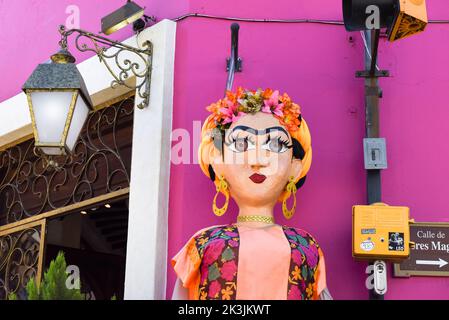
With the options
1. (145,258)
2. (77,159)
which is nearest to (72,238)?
(77,159)

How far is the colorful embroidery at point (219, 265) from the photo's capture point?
455 cm

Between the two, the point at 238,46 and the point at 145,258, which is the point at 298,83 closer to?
the point at 238,46

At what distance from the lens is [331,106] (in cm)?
546

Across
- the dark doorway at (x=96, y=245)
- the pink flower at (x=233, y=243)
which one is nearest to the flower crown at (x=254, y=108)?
the pink flower at (x=233, y=243)

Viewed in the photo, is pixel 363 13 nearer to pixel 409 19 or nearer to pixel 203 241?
pixel 409 19

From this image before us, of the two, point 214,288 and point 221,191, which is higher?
point 221,191

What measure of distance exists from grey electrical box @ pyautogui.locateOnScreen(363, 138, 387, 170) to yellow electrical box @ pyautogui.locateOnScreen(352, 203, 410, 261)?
0.34 meters

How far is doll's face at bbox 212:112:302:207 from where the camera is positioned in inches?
188

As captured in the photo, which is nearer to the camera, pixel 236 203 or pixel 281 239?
pixel 281 239

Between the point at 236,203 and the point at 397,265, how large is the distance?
1.00m

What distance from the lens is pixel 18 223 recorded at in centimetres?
678

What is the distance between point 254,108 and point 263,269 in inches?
35.7

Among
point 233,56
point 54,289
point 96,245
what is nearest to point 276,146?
point 233,56

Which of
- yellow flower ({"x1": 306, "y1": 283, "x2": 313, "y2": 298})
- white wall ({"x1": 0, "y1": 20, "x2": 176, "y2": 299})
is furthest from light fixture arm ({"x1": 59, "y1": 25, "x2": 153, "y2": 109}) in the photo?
yellow flower ({"x1": 306, "y1": 283, "x2": 313, "y2": 298})
